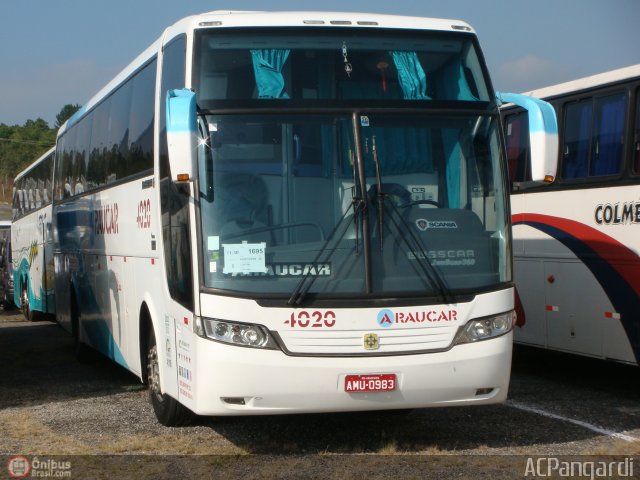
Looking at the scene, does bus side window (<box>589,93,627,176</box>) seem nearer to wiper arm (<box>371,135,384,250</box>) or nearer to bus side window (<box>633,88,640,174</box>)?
bus side window (<box>633,88,640,174</box>)

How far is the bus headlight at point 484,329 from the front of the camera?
807cm

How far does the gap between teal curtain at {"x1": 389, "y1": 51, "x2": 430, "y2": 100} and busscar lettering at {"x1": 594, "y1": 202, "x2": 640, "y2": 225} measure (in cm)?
345

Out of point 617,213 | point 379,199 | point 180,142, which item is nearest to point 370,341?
point 379,199

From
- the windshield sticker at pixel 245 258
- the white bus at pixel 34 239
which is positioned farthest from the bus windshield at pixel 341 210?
the white bus at pixel 34 239

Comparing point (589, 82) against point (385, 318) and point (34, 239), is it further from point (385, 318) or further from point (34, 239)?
point (34, 239)

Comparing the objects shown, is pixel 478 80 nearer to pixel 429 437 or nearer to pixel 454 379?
pixel 454 379

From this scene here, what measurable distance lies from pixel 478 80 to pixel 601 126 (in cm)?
364

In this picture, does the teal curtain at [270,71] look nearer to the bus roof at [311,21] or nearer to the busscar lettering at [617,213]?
the bus roof at [311,21]

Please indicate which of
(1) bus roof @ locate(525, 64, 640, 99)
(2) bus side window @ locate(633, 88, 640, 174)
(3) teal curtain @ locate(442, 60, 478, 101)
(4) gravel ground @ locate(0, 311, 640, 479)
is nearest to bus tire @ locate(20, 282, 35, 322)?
(4) gravel ground @ locate(0, 311, 640, 479)

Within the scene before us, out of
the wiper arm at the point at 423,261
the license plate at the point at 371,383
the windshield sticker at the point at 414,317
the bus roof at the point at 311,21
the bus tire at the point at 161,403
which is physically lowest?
the bus tire at the point at 161,403

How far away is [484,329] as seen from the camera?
8156 millimetres

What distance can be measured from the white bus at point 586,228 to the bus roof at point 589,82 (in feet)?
0.04

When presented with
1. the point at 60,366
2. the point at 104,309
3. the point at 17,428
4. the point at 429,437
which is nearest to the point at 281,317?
the point at 429,437

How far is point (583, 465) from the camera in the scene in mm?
7727
